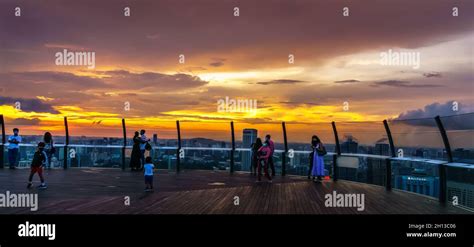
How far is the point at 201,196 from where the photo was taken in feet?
43.7

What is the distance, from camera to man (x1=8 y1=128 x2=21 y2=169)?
71.7ft

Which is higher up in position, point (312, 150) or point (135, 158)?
point (312, 150)

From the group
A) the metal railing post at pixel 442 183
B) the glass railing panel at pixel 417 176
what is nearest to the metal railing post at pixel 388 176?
the glass railing panel at pixel 417 176

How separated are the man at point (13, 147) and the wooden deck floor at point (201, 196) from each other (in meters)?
3.40

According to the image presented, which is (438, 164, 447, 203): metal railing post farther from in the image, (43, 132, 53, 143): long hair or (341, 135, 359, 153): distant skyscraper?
(43, 132, 53, 143): long hair

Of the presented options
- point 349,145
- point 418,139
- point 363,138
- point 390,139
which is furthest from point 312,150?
point 418,139

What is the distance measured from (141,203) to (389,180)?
27.4ft

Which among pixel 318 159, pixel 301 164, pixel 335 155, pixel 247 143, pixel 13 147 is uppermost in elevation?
pixel 247 143

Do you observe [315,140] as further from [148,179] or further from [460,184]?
[460,184]

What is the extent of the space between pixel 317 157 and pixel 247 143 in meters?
4.34

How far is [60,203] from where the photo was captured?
11508mm

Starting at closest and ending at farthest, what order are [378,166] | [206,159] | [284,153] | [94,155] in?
1. [378,166]
2. [284,153]
3. [206,159]
4. [94,155]
